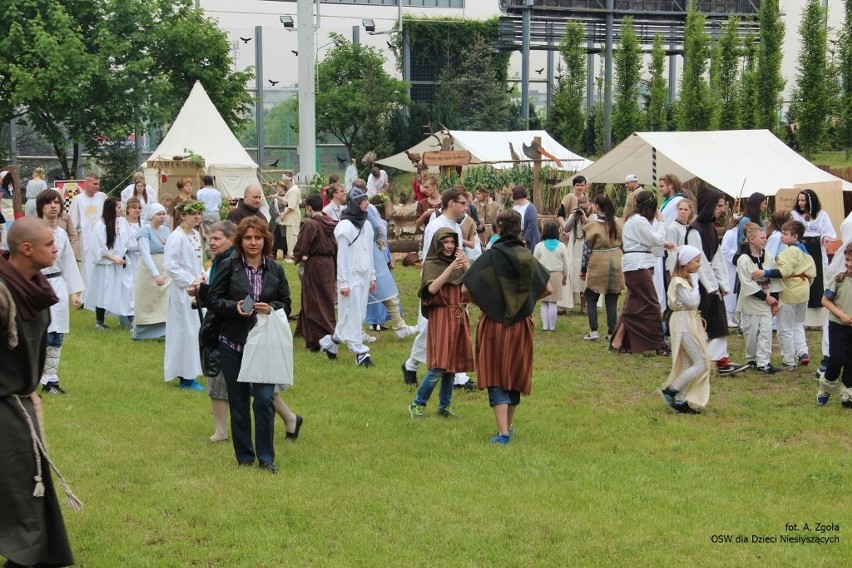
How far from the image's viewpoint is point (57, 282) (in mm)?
9656

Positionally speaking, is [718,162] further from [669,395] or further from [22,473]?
[22,473]

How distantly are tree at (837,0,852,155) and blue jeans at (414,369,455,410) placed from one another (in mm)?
24375

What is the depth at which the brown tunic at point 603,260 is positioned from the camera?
12930mm

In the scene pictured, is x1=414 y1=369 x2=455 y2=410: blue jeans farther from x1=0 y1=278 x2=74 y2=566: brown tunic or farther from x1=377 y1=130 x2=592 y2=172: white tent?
x1=377 y1=130 x2=592 y2=172: white tent

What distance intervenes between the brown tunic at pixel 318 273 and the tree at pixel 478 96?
29124 mm

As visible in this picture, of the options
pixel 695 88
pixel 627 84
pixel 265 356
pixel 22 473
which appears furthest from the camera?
pixel 627 84

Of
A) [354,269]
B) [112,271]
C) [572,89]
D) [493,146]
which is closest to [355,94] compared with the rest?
[572,89]

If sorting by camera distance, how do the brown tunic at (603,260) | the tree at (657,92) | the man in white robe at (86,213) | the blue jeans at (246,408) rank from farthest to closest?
the tree at (657,92) → the man in white robe at (86,213) → the brown tunic at (603,260) → the blue jeans at (246,408)

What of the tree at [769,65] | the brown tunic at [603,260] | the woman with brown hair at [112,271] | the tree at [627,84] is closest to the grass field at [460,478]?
the brown tunic at [603,260]

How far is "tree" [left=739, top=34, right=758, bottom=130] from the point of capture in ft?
107

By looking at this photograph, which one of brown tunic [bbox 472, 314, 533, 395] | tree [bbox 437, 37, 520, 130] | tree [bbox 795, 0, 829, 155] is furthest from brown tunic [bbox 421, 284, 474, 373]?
tree [bbox 437, 37, 520, 130]

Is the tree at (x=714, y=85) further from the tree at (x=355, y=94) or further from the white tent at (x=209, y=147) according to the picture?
the white tent at (x=209, y=147)

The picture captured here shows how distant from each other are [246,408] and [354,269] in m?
4.36

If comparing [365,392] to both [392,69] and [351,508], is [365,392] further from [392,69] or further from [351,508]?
[392,69]
